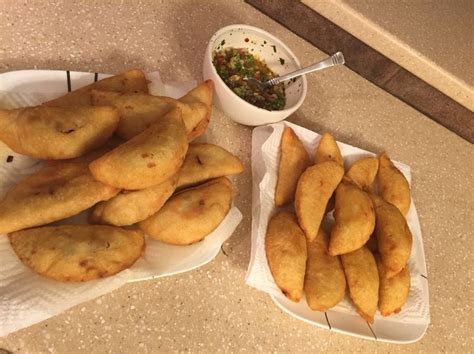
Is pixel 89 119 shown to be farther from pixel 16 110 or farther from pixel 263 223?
pixel 263 223

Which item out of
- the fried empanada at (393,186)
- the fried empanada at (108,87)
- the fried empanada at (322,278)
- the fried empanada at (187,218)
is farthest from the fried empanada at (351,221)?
the fried empanada at (108,87)

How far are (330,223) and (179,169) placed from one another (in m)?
0.40

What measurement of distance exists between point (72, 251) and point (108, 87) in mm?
326

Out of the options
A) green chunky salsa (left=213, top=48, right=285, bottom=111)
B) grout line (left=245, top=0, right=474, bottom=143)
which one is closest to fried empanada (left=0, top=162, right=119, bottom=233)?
green chunky salsa (left=213, top=48, right=285, bottom=111)

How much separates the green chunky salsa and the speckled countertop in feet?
0.26

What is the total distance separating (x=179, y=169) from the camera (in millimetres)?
759

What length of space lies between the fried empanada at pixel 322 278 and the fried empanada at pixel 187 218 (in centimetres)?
22

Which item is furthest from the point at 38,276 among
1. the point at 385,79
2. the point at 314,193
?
the point at 385,79

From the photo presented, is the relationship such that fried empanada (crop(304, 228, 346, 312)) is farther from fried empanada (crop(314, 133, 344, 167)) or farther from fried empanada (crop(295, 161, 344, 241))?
fried empanada (crop(314, 133, 344, 167))

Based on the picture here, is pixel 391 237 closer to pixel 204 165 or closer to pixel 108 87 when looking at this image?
pixel 204 165

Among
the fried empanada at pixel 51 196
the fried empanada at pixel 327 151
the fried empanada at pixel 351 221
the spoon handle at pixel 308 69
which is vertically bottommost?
the fried empanada at pixel 351 221

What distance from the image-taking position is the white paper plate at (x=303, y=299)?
0.81 meters

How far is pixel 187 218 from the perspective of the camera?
733 millimetres

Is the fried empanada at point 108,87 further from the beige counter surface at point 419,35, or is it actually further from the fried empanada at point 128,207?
the beige counter surface at point 419,35
